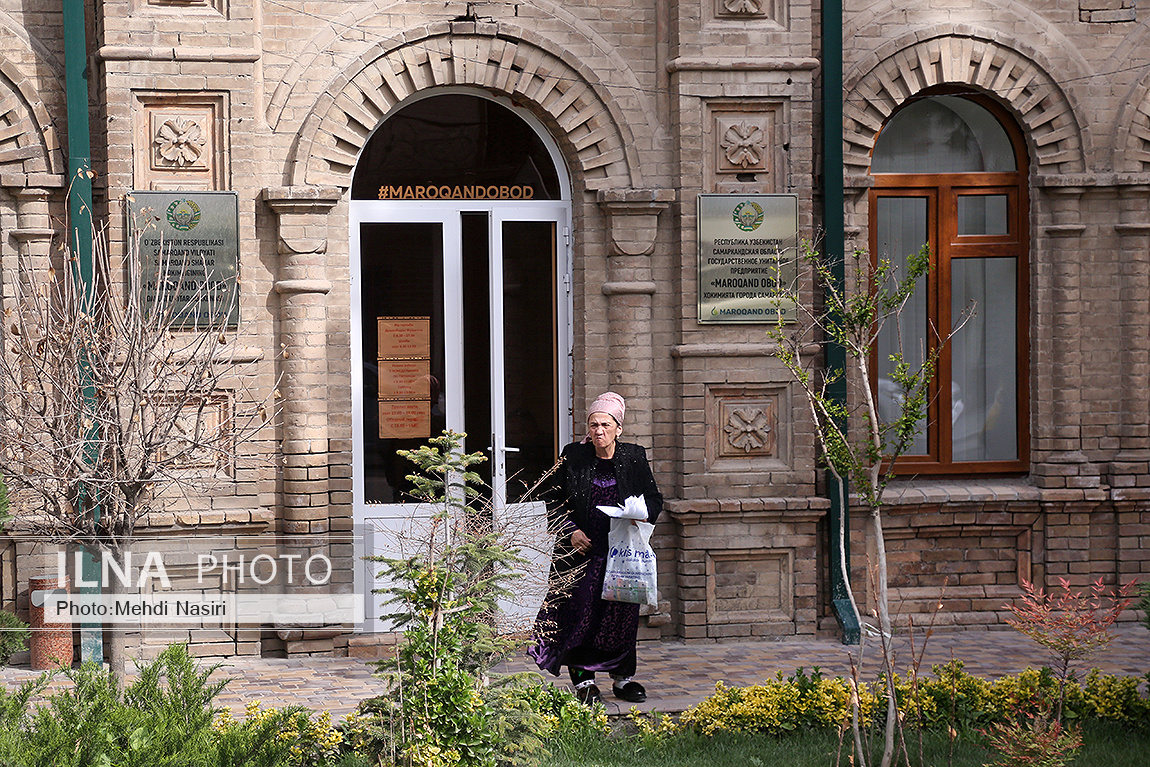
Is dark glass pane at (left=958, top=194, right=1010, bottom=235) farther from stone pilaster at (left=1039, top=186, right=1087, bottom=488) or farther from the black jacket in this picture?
the black jacket

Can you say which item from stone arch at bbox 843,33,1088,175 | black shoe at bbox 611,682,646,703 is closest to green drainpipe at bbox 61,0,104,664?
black shoe at bbox 611,682,646,703

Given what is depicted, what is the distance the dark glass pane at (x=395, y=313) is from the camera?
29.2ft

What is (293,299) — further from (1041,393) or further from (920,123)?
(1041,393)

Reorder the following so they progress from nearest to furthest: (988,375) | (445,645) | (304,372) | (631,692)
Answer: (445,645) < (631,692) < (304,372) < (988,375)

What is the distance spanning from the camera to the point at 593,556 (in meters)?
7.16

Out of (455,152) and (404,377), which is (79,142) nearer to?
(455,152)

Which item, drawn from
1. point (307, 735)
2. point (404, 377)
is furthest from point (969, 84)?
point (307, 735)

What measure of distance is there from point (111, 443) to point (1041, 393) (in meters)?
7.03

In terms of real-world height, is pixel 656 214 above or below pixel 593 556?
above

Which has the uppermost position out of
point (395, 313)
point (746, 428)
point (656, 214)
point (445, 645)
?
point (656, 214)

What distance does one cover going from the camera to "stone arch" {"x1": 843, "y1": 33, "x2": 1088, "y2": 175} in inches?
362

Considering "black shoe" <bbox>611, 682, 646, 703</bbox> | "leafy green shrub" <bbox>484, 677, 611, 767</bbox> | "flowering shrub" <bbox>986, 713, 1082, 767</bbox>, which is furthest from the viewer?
"black shoe" <bbox>611, 682, 646, 703</bbox>

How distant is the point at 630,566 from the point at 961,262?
4.39 metres

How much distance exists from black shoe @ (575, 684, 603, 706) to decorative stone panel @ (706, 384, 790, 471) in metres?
2.29
